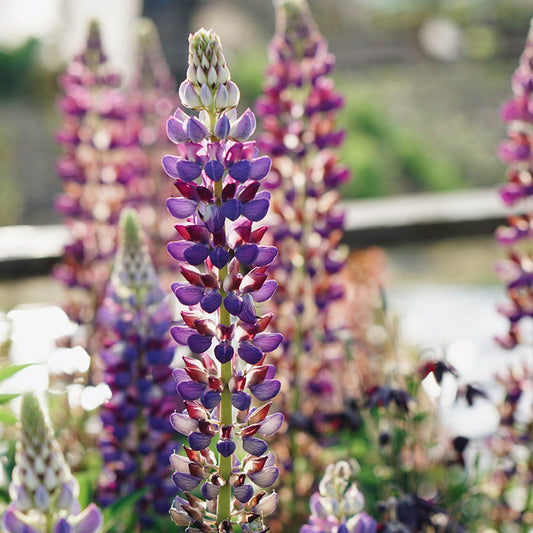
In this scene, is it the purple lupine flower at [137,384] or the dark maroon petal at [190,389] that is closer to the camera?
the dark maroon petal at [190,389]

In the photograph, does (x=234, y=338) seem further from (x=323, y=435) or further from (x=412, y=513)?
(x=323, y=435)

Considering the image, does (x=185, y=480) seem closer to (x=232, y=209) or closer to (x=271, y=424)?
(x=271, y=424)

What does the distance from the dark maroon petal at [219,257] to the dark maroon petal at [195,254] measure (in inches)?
0.4

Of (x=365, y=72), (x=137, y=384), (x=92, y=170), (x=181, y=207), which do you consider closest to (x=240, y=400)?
(x=181, y=207)

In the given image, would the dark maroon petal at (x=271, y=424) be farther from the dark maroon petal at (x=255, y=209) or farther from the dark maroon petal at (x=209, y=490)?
the dark maroon petal at (x=255, y=209)

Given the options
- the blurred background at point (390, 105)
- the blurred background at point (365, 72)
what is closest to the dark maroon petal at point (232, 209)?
the blurred background at point (390, 105)

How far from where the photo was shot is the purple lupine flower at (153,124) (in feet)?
8.39

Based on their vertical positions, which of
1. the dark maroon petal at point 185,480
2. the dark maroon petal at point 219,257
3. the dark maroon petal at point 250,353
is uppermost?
the dark maroon petal at point 219,257

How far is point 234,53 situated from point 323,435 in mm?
12319

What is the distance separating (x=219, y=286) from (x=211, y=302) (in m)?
0.04

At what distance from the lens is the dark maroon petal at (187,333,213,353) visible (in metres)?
0.98

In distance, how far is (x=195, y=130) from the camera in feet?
3.17

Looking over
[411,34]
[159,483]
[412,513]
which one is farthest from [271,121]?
[411,34]

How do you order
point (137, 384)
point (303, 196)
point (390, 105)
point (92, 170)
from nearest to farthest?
point (137, 384)
point (303, 196)
point (92, 170)
point (390, 105)
